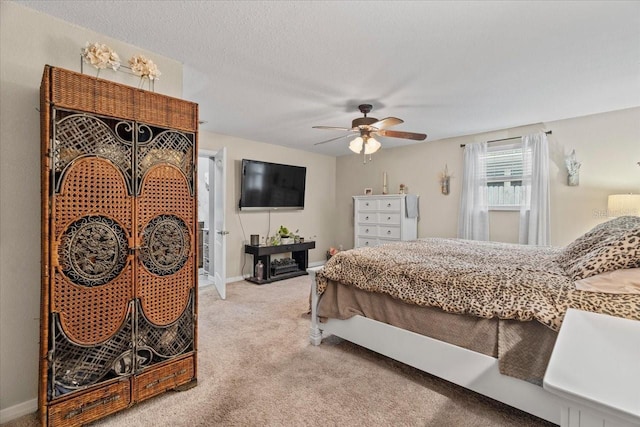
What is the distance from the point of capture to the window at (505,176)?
168 inches

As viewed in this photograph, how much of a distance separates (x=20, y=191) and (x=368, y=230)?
178 inches

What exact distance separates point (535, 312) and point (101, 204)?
7.98ft

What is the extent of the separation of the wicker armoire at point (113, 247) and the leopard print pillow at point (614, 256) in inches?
93.6

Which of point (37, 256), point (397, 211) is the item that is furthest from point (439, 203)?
point (37, 256)

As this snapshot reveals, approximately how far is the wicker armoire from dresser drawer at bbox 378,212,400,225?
11.9ft

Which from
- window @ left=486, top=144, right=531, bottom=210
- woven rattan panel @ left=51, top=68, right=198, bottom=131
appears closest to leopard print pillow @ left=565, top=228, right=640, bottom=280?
woven rattan panel @ left=51, top=68, right=198, bottom=131

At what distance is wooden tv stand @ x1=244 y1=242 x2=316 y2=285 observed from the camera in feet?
16.2

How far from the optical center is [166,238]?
79.0 inches

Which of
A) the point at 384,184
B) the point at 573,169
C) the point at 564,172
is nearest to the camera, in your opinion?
the point at 573,169

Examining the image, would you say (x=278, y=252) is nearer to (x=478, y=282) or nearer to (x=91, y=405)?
(x=91, y=405)

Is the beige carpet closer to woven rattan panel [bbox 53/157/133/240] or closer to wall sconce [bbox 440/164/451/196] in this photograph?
woven rattan panel [bbox 53/157/133/240]

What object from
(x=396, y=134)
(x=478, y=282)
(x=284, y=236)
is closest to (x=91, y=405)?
(x=478, y=282)

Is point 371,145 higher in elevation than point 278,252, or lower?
higher

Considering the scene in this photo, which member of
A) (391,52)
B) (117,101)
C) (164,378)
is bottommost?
(164,378)
